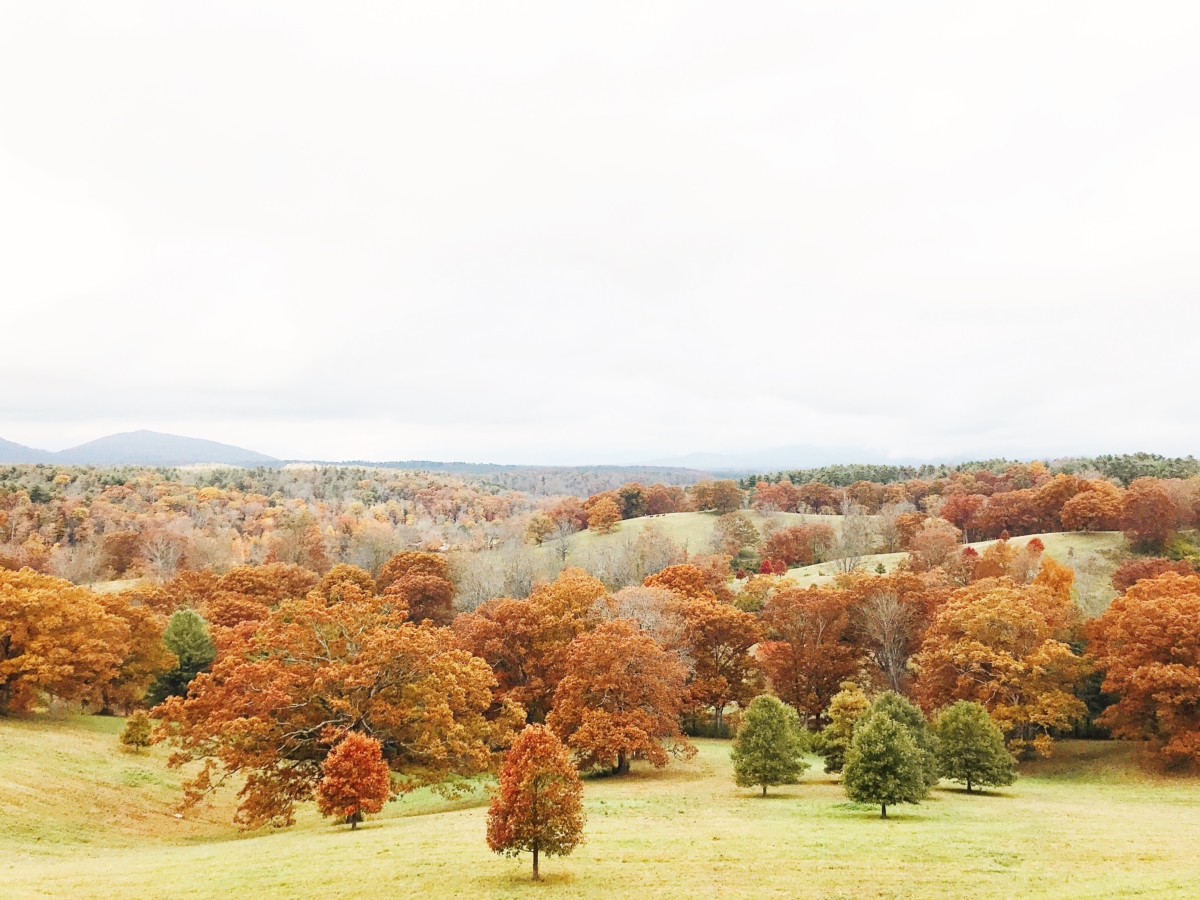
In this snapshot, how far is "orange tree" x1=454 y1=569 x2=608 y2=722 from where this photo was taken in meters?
40.2

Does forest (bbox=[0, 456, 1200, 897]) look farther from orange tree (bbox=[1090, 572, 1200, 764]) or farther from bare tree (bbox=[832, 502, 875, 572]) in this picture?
bare tree (bbox=[832, 502, 875, 572])

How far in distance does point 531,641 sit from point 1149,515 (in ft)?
210

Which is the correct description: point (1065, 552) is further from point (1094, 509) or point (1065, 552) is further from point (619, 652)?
point (619, 652)

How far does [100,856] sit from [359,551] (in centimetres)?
7272

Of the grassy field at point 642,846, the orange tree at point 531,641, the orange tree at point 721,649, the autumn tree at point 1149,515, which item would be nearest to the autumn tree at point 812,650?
the orange tree at point 721,649

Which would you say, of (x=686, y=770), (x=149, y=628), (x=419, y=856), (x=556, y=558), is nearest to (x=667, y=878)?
(x=419, y=856)

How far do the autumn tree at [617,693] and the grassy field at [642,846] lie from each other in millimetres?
2662

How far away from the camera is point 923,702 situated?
3903 centimetres

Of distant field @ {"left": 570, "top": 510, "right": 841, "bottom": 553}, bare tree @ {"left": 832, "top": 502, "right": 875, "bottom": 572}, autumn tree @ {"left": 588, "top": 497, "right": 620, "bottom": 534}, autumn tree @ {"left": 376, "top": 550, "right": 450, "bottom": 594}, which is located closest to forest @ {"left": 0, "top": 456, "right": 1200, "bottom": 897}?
autumn tree @ {"left": 376, "top": 550, "right": 450, "bottom": 594}

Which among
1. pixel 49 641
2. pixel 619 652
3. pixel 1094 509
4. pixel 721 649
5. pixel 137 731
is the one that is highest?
pixel 1094 509

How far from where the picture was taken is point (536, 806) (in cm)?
1467

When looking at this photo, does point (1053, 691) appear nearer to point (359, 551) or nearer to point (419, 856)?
point (419, 856)

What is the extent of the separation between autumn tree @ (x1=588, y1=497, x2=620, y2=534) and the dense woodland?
19.0m

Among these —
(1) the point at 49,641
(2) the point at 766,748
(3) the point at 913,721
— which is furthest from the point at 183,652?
(3) the point at 913,721
